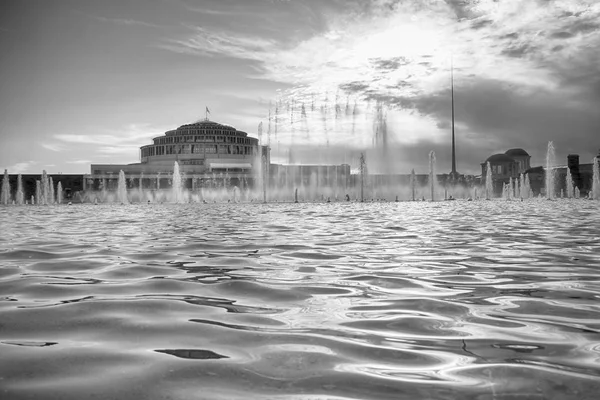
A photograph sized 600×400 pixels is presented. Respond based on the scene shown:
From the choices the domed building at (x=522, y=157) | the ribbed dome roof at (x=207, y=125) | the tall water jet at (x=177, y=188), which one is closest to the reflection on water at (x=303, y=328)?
the tall water jet at (x=177, y=188)

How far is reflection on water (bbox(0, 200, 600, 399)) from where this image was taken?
2.80 metres

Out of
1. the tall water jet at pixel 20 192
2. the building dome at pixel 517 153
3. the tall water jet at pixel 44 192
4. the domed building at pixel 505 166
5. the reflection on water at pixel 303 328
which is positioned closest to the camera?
the reflection on water at pixel 303 328

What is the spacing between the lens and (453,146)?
107062 millimetres

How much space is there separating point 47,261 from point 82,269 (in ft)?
4.40

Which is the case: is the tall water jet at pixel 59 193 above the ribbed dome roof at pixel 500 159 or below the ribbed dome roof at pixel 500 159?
below

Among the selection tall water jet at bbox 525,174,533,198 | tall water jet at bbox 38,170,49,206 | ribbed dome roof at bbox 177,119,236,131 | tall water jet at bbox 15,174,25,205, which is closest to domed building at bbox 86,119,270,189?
ribbed dome roof at bbox 177,119,236,131

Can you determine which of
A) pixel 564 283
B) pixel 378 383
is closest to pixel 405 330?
pixel 378 383

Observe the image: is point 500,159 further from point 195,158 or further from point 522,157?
point 195,158

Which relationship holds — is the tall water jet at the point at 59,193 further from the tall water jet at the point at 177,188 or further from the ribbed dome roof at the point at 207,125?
the ribbed dome roof at the point at 207,125

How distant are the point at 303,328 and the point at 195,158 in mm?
128832

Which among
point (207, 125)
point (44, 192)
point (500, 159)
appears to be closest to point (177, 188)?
point (44, 192)

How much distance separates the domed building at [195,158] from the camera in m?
114

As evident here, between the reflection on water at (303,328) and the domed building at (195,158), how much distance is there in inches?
4230

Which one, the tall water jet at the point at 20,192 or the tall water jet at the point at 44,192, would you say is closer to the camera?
the tall water jet at the point at 44,192
